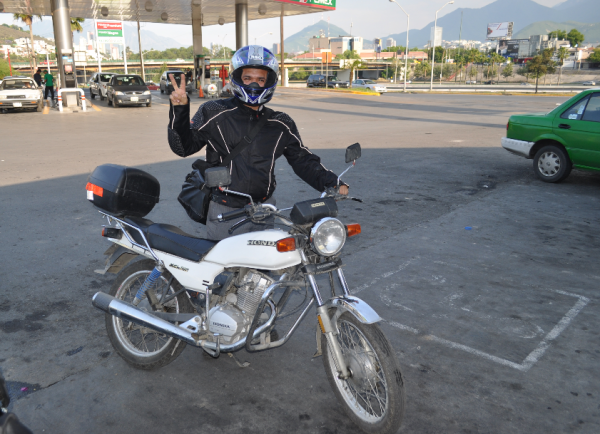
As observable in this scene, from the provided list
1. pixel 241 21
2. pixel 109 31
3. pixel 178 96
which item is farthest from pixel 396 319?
pixel 109 31

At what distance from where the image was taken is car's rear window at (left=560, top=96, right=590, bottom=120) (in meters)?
9.12

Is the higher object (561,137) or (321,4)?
(321,4)

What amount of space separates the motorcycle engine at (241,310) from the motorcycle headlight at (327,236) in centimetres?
54

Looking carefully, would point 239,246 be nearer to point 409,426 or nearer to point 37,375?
point 409,426

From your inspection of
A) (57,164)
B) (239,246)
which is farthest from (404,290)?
(57,164)

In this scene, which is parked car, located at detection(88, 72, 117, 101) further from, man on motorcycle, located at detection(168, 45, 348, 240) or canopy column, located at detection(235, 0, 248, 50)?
man on motorcycle, located at detection(168, 45, 348, 240)

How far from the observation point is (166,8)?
34.7 meters

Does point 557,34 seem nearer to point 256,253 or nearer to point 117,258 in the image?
point 117,258

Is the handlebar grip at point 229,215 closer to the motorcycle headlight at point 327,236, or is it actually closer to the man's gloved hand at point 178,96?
the motorcycle headlight at point 327,236

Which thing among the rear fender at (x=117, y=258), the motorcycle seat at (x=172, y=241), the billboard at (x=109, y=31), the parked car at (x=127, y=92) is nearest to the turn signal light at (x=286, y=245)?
the motorcycle seat at (x=172, y=241)

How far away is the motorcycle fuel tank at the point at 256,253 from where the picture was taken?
2865 mm

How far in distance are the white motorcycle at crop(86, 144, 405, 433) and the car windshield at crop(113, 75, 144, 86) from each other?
26274 millimetres

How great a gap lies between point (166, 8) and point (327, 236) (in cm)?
3633

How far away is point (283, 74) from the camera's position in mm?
57469
